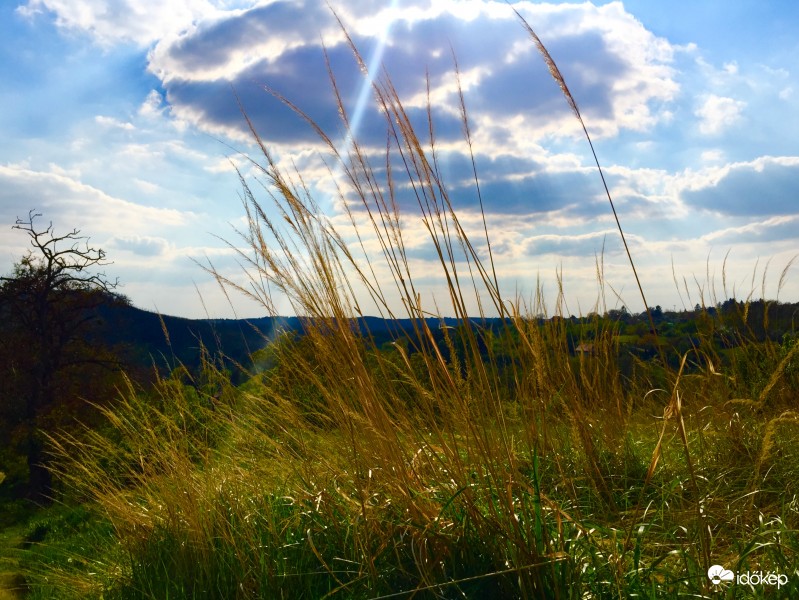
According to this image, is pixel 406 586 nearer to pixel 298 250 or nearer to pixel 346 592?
pixel 346 592

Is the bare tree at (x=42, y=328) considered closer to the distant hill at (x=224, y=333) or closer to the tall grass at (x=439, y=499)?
the distant hill at (x=224, y=333)

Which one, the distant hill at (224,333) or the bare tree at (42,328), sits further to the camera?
the bare tree at (42,328)

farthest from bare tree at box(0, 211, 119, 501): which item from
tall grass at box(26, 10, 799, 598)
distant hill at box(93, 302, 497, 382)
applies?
tall grass at box(26, 10, 799, 598)

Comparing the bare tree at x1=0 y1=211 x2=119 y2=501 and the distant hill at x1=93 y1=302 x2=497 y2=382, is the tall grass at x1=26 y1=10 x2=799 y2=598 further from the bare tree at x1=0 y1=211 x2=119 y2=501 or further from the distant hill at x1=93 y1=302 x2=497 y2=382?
the bare tree at x1=0 y1=211 x2=119 y2=501

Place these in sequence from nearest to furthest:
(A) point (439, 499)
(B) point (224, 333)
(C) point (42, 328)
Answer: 1. (A) point (439, 499)
2. (B) point (224, 333)
3. (C) point (42, 328)

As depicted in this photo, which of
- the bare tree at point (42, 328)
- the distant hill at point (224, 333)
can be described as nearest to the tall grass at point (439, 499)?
the distant hill at point (224, 333)

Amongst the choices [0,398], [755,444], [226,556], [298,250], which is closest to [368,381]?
[298,250]

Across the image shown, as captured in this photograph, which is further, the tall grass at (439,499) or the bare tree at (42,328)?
the bare tree at (42,328)

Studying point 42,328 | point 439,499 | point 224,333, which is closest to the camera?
point 439,499

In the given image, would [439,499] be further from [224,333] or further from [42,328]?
[42,328]

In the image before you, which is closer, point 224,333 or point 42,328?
point 224,333

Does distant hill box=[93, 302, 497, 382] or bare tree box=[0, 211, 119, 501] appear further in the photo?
bare tree box=[0, 211, 119, 501]

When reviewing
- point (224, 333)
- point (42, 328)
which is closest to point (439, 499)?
point (224, 333)

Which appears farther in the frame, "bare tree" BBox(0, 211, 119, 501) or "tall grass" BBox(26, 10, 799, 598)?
"bare tree" BBox(0, 211, 119, 501)
